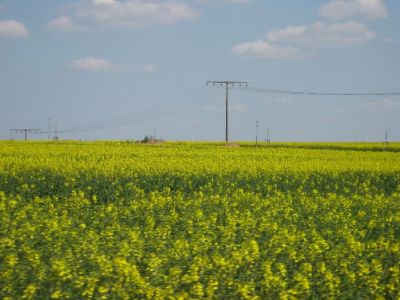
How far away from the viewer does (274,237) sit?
38.2ft

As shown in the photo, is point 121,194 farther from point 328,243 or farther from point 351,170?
point 351,170

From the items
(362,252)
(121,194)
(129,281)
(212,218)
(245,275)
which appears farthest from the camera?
(121,194)

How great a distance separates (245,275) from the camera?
9.41 metres

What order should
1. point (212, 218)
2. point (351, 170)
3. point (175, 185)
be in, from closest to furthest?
point (212, 218) → point (175, 185) → point (351, 170)

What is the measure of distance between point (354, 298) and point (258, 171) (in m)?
17.5

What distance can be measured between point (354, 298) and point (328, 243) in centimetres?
279

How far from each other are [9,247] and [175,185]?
13013 millimetres

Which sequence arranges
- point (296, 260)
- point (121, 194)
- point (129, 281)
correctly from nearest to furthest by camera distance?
point (129, 281), point (296, 260), point (121, 194)

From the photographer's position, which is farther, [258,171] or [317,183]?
[258,171]

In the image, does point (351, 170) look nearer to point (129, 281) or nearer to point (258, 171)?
point (258, 171)

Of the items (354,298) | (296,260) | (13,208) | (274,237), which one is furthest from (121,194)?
(354,298)

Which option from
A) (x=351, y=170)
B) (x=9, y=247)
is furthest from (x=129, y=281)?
(x=351, y=170)

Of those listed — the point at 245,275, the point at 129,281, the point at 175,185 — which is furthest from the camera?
the point at 175,185

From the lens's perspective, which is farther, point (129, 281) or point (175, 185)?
point (175, 185)
